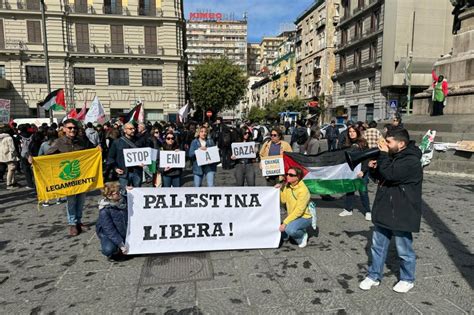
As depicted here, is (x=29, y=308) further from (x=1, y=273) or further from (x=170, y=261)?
(x=170, y=261)

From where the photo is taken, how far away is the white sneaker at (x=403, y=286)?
362 cm

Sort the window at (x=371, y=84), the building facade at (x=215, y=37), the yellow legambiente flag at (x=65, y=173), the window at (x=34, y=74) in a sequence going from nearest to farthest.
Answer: the yellow legambiente flag at (x=65, y=173)
the window at (x=34, y=74)
the window at (x=371, y=84)
the building facade at (x=215, y=37)

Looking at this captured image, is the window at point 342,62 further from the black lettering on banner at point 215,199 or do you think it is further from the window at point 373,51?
the black lettering on banner at point 215,199

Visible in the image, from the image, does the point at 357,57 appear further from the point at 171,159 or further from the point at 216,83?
the point at 171,159

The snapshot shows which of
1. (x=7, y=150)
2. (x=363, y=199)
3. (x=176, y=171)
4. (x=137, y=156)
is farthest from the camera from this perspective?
(x=7, y=150)

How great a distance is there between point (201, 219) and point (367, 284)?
88.9 inches

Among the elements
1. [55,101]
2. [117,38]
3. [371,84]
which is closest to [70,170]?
[55,101]

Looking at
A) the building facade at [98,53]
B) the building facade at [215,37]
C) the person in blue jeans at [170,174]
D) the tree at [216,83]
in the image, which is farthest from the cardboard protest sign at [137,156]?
the building facade at [215,37]

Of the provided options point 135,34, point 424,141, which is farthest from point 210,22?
point 424,141

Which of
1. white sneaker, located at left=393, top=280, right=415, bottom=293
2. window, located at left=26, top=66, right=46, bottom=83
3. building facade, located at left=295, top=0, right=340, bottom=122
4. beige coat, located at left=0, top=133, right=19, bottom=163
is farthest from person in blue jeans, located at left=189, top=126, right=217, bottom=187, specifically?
building facade, located at left=295, top=0, right=340, bottom=122

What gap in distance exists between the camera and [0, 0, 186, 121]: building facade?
114 feet

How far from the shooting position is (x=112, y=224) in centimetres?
439

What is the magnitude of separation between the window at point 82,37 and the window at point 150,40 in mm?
6184

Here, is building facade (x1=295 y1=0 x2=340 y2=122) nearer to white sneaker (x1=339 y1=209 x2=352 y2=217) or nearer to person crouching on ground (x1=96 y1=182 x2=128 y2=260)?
white sneaker (x1=339 y1=209 x2=352 y2=217)
